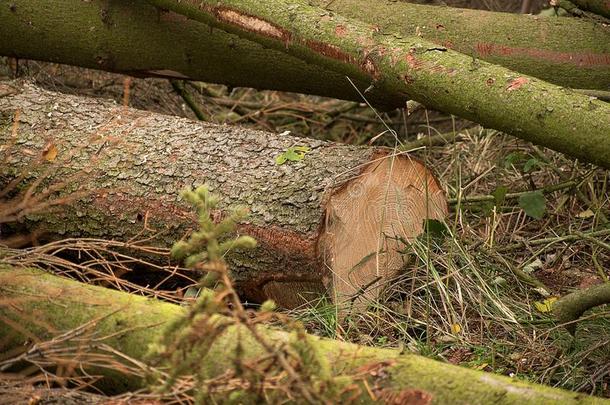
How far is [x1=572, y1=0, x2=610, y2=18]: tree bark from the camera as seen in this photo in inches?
161

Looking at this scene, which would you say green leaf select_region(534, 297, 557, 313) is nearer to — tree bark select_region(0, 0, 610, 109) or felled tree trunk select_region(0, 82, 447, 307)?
felled tree trunk select_region(0, 82, 447, 307)

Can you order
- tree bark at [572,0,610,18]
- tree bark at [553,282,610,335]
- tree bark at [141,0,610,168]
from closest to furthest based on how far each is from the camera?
tree bark at [553,282,610,335] < tree bark at [141,0,610,168] < tree bark at [572,0,610,18]

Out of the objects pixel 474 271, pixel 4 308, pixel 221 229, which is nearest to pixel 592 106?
pixel 474 271

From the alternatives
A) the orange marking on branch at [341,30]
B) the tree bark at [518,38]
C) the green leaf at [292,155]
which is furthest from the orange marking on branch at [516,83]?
the tree bark at [518,38]

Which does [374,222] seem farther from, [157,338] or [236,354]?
[236,354]

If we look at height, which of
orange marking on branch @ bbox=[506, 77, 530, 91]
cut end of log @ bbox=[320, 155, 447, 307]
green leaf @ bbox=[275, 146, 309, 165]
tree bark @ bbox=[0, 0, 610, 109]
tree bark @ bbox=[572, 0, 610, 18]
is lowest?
cut end of log @ bbox=[320, 155, 447, 307]

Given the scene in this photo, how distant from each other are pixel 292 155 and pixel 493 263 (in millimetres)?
936

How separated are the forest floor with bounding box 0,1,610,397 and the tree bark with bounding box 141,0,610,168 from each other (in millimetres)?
409

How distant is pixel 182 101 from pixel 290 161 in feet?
6.97

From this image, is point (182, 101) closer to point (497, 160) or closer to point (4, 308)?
point (497, 160)

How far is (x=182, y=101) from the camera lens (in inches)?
219

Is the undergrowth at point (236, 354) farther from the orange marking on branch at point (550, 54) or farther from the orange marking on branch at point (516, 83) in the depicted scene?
the orange marking on branch at point (550, 54)

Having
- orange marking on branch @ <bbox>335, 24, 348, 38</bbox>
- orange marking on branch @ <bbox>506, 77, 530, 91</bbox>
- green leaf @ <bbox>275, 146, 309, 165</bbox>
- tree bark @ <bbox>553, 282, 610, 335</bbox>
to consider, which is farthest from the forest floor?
orange marking on branch @ <bbox>506, 77, 530, 91</bbox>

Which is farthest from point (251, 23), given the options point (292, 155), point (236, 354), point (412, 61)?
point (236, 354)
